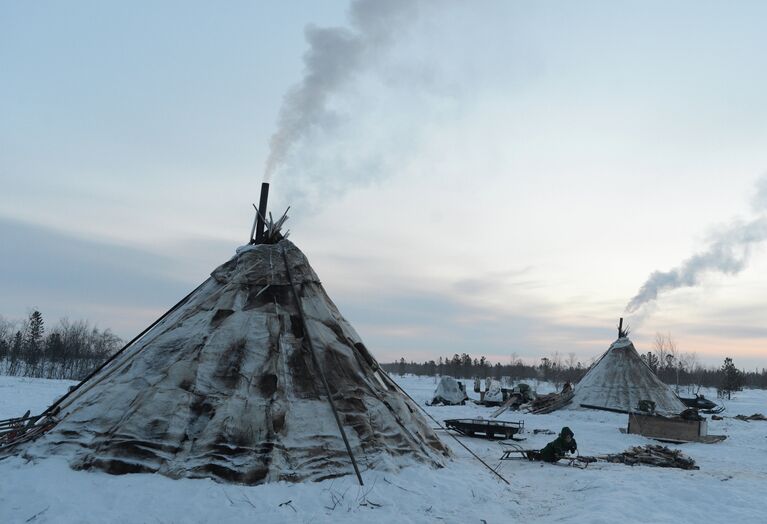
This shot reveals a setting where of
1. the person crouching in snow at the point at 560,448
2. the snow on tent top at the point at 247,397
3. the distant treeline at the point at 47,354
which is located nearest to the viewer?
the snow on tent top at the point at 247,397

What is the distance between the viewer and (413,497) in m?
9.32

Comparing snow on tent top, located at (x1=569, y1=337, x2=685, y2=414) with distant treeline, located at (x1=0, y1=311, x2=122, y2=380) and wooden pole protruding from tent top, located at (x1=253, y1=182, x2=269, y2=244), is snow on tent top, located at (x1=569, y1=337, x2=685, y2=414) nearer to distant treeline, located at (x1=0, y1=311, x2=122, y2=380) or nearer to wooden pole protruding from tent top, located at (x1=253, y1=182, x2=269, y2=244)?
wooden pole protruding from tent top, located at (x1=253, y1=182, x2=269, y2=244)

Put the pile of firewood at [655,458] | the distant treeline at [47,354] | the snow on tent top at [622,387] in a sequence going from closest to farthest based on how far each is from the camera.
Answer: the pile of firewood at [655,458]
the snow on tent top at [622,387]
the distant treeline at [47,354]

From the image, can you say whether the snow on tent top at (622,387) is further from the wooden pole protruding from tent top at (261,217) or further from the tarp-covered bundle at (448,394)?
the wooden pole protruding from tent top at (261,217)

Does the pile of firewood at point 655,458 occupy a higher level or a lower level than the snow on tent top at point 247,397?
lower

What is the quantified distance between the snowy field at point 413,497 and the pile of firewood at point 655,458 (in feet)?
2.06

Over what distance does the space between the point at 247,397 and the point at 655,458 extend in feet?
35.6

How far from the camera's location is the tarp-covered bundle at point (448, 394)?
115 ft

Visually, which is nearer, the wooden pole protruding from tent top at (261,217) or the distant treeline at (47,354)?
the wooden pole protruding from tent top at (261,217)

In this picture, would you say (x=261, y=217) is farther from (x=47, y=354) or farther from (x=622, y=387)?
(x=47, y=354)

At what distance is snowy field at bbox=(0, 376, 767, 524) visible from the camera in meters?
7.76

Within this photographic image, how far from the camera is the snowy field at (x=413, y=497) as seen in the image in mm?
7758

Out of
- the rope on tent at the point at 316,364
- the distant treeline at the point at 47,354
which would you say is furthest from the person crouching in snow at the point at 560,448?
the distant treeline at the point at 47,354

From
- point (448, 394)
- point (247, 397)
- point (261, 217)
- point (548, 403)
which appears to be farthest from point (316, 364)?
point (448, 394)
